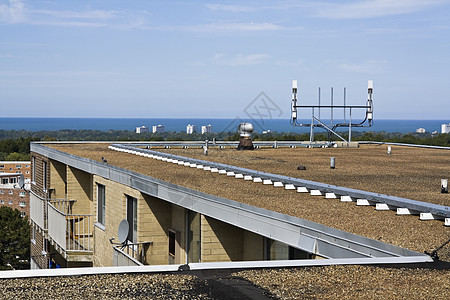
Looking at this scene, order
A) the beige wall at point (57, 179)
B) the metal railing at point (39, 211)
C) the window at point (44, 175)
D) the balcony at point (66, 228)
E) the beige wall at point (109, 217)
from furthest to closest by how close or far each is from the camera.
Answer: the window at point (44, 175) → the beige wall at point (57, 179) → the metal railing at point (39, 211) → the balcony at point (66, 228) → the beige wall at point (109, 217)

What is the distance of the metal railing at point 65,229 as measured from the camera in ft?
60.0

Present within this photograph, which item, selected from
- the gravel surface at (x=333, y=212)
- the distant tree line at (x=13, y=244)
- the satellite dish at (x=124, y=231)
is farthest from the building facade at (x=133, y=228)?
the distant tree line at (x=13, y=244)

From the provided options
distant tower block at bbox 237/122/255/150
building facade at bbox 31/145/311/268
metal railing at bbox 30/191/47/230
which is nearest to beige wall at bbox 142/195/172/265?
building facade at bbox 31/145/311/268

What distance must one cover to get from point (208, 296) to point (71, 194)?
16.3 metres

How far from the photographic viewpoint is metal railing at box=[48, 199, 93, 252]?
720 inches

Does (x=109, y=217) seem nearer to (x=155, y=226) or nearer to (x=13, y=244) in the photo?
(x=155, y=226)

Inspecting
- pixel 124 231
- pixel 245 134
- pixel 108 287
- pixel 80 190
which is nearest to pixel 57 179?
pixel 80 190

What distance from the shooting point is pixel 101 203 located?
717 inches

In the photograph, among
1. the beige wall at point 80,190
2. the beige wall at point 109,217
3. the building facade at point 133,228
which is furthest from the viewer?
the beige wall at point 80,190

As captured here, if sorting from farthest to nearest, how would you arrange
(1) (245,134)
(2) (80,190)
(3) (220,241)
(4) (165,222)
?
1. (1) (245,134)
2. (2) (80,190)
3. (4) (165,222)
4. (3) (220,241)

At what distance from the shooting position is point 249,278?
6066mm

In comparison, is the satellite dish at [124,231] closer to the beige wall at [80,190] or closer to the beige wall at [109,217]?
the beige wall at [109,217]

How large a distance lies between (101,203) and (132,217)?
10.2 feet

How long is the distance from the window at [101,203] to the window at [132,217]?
8.30 feet
